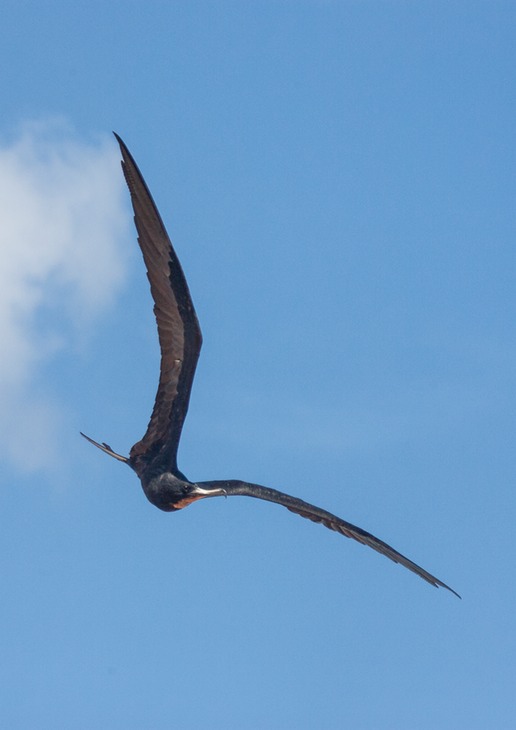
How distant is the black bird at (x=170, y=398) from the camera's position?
76.9 ft

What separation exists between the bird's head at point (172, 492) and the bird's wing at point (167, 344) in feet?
1.12

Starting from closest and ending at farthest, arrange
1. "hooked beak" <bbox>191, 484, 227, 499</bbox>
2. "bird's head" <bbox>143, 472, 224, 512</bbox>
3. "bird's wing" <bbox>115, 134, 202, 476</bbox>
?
"hooked beak" <bbox>191, 484, 227, 499</bbox> → "bird's head" <bbox>143, 472, 224, 512</bbox> → "bird's wing" <bbox>115, 134, 202, 476</bbox>

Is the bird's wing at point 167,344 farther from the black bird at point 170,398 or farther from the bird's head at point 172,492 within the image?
the bird's head at point 172,492

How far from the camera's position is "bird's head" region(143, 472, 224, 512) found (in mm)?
23375

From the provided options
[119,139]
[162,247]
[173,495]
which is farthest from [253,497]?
[119,139]

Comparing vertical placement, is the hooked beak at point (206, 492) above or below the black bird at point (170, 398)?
below

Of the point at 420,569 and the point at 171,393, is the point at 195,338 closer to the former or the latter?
the point at 171,393

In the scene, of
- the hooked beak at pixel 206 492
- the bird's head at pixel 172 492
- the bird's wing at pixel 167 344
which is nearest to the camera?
the hooked beak at pixel 206 492

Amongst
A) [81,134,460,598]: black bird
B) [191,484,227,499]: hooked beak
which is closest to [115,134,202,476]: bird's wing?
[81,134,460,598]: black bird

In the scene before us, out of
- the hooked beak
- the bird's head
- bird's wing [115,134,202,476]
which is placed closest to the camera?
the hooked beak

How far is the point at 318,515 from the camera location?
80.9 ft

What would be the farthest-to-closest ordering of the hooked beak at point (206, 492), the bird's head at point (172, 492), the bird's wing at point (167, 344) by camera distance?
the bird's wing at point (167, 344) → the bird's head at point (172, 492) → the hooked beak at point (206, 492)

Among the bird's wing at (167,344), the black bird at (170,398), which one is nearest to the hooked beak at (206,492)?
the black bird at (170,398)

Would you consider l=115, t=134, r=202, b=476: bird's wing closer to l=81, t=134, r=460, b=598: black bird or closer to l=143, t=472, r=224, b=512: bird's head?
l=81, t=134, r=460, b=598: black bird
